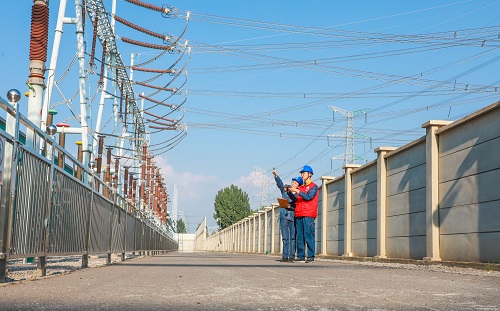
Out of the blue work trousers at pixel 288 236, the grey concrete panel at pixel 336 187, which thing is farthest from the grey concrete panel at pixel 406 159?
the grey concrete panel at pixel 336 187

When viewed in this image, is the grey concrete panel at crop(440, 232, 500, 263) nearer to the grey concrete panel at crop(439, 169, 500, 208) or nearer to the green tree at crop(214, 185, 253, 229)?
the grey concrete panel at crop(439, 169, 500, 208)

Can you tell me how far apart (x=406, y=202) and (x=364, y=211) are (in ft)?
10.9

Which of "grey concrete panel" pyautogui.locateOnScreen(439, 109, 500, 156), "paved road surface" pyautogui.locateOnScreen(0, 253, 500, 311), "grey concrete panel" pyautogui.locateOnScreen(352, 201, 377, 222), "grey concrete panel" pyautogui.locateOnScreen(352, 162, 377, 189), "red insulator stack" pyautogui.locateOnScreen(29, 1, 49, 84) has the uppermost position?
"red insulator stack" pyautogui.locateOnScreen(29, 1, 49, 84)

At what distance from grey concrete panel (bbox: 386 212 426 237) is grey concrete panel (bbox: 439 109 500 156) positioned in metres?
1.64

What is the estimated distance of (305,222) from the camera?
13953 millimetres

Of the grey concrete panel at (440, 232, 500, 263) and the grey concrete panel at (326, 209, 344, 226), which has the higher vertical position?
the grey concrete panel at (326, 209, 344, 226)

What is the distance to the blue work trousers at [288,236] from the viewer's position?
15078 millimetres

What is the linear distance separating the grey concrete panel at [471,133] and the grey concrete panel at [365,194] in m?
4.34

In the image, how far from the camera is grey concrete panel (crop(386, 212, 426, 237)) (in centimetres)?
1280

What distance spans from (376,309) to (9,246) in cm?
383

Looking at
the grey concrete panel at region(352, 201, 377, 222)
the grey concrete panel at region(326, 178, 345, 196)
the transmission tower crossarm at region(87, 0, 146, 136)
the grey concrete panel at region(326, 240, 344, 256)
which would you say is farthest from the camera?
the transmission tower crossarm at region(87, 0, 146, 136)

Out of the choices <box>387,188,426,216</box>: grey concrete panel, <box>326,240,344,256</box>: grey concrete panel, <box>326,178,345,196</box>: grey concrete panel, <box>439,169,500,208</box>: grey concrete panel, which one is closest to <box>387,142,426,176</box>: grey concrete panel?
<box>387,188,426,216</box>: grey concrete panel

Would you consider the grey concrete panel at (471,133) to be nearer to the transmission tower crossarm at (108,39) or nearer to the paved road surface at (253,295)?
the paved road surface at (253,295)

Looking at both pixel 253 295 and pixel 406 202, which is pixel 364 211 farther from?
pixel 253 295
